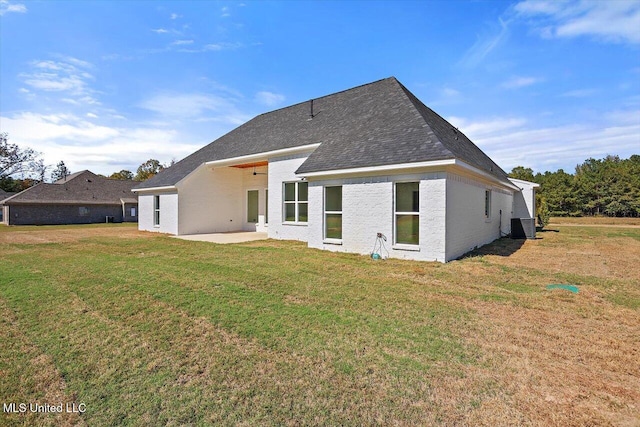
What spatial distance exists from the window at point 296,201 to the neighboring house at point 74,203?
94.7 ft

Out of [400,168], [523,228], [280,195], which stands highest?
[400,168]

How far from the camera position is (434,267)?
8.00m

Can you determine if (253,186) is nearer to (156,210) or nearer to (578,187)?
(156,210)

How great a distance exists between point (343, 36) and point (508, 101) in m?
9.10

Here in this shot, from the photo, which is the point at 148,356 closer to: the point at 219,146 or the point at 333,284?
the point at 333,284

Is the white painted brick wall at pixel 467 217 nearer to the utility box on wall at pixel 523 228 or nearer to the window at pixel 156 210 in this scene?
the utility box on wall at pixel 523 228

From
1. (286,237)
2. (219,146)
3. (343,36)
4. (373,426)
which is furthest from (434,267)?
(219,146)

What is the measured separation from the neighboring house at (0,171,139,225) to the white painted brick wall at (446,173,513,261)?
36.3 m

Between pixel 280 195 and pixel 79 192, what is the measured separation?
3027 cm

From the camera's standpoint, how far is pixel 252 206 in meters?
18.9

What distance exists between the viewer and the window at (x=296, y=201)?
13781 mm

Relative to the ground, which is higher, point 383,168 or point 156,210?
point 383,168

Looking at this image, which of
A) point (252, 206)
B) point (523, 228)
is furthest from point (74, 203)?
point (523, 228)

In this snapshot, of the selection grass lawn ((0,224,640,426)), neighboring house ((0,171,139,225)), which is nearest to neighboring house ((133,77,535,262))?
grass lawn ((0,224,640,426))
